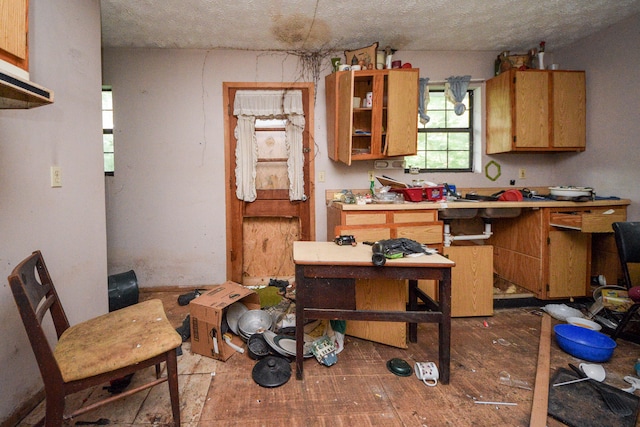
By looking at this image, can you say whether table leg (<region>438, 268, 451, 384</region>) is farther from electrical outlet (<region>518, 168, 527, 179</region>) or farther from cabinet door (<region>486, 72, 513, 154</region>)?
electrical outlet (<region>518, 168, 527, 179</region>)

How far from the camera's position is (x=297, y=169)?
136 inches

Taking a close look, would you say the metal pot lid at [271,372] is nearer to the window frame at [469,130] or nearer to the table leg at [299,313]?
the table leg at [299,313]

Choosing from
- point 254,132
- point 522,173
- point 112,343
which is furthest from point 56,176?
point 522,173

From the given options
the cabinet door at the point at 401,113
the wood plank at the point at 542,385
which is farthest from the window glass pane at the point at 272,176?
the wood plank at the point at 542,385

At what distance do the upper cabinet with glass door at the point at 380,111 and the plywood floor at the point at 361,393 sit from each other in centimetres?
190

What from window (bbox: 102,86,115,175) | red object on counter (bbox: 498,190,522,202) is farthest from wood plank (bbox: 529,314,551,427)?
window (bbox: 102,86,115,175)

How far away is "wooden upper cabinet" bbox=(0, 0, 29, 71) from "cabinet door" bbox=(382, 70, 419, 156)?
272 centimetres

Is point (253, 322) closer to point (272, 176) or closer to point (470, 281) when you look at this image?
point (272, 176)

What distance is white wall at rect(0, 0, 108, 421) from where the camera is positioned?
1.47 m

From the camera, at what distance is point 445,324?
5.77ft

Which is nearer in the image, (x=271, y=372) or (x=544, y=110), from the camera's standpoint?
(x=271, y=372)

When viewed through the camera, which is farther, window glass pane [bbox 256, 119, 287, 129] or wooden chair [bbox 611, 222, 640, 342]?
window glass pane [bbox 256, 119, 287, 129]

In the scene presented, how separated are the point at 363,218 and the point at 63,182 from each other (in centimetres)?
223

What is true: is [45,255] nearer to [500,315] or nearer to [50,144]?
[50,144]
